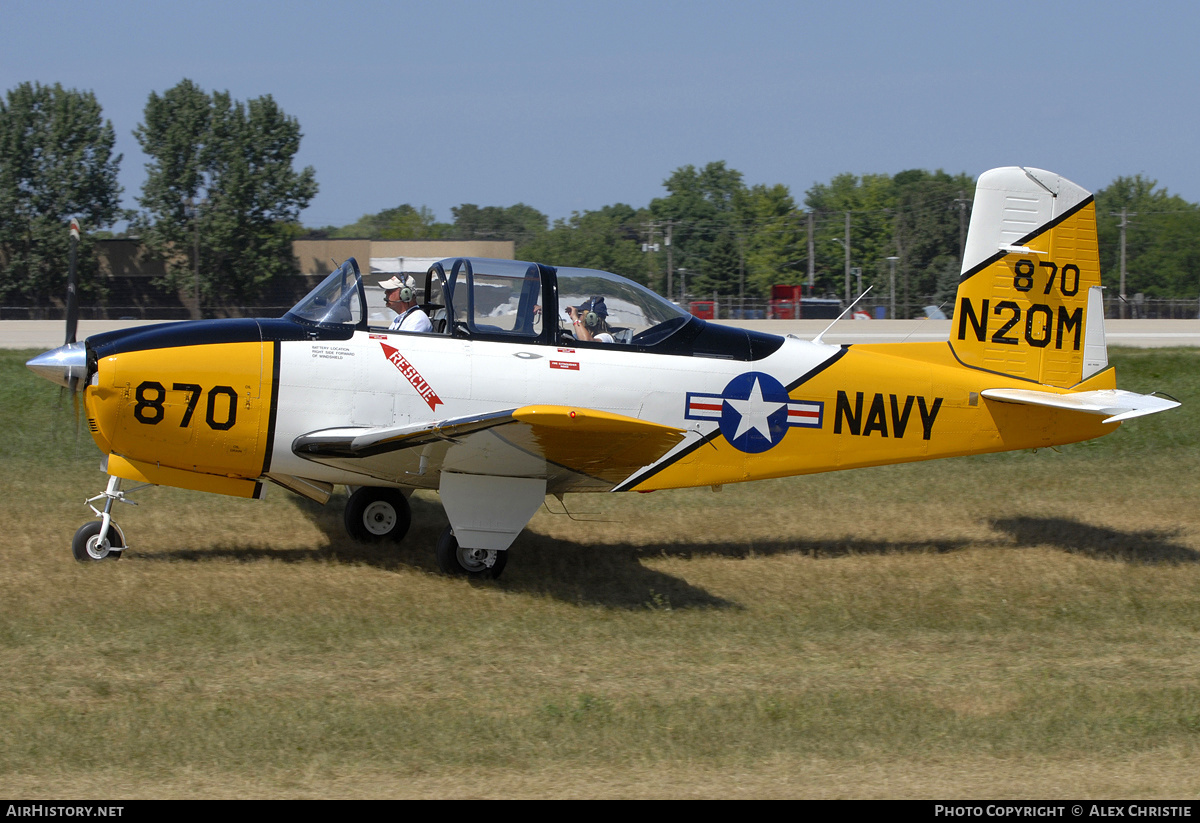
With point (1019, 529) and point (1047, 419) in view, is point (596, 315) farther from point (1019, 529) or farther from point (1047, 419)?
point (1019, 529)

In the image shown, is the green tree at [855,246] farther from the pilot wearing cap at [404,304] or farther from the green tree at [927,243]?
the pilot wearing cap at [404,304]

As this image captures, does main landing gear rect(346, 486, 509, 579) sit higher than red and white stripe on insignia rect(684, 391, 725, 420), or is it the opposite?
red and white stripe on insignia rect(684, 391, 725, 420)

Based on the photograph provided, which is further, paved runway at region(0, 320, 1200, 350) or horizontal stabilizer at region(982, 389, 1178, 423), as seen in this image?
paved runway at region(0, 320, 1200, 350)

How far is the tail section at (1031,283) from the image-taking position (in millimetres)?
8906

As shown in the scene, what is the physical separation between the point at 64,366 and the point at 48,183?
50312mm

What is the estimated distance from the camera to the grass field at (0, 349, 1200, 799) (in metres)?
4.65

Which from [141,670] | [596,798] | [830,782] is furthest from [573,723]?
[141,670]

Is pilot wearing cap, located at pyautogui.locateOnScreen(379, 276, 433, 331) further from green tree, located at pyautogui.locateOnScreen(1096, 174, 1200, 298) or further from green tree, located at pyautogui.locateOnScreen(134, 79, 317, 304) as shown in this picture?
green tree, located at pyautogui.locateOnScreen(1096, 174, 1200, 298)

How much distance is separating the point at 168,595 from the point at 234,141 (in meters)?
49.4

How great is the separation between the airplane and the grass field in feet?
2.46

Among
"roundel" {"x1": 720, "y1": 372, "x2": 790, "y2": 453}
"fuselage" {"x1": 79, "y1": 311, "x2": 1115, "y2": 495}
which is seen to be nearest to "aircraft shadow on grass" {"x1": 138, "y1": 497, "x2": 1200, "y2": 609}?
"fuselage" {"x1": 79, "y1": 311, "x2": 1115, "y2": 495}

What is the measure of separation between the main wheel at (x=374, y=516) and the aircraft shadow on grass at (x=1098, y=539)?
5633 mm

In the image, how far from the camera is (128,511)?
9516 millimetres

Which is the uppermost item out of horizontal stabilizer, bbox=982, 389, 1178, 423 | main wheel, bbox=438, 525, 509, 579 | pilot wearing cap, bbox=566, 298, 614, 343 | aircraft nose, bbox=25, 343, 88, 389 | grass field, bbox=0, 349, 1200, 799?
pilot wearing cap, bbox=566, 298, 614, 343
